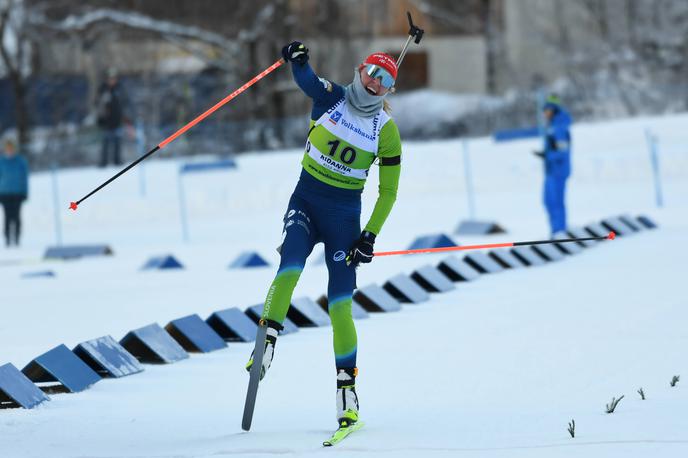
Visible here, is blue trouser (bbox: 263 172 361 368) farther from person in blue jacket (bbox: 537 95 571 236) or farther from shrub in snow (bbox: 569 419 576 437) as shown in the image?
person in blue jacket (bbox: 537 95 571 236)

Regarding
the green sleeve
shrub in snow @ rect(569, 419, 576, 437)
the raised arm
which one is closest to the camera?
shrub in snow @ rect(569, 419, 576, 437)

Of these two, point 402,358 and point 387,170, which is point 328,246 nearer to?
point 387,170

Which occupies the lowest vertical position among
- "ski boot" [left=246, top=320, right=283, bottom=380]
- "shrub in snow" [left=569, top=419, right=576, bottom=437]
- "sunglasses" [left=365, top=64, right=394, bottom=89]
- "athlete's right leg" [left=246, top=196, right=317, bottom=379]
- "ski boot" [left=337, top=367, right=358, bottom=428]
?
"shrub in snow" [left=569, top=419, right=576, bottom=437]

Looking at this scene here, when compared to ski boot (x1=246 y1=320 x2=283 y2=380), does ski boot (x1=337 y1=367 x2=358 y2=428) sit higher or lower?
lower

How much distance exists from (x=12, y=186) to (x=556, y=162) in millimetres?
7921

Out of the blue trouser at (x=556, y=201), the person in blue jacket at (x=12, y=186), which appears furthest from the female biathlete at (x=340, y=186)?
the person in blue jacket at (x=12, y=186)

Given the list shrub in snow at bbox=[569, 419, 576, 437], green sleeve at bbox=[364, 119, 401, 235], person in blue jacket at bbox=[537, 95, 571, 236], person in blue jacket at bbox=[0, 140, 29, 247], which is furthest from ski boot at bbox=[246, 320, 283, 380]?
person in blue jacket at bbox=[0, 140, 29, 247]

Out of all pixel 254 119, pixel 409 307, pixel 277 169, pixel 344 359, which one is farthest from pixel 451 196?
pixel 344 359

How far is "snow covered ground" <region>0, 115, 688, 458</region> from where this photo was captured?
6.29 meters

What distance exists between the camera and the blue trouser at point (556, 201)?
17.0 metres

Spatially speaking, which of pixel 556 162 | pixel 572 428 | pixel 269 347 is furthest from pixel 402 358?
pixel 556 162

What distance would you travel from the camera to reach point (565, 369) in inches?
323

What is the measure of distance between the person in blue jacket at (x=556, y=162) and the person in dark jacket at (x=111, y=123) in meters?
11.2

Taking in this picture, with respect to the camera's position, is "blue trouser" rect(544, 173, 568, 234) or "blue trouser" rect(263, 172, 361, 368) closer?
"blue trouser" rect(263, 172, 361, 368)
